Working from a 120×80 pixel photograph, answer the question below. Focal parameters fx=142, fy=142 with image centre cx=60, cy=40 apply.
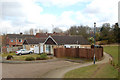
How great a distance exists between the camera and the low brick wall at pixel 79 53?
853 inches

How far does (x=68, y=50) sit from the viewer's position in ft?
85.0

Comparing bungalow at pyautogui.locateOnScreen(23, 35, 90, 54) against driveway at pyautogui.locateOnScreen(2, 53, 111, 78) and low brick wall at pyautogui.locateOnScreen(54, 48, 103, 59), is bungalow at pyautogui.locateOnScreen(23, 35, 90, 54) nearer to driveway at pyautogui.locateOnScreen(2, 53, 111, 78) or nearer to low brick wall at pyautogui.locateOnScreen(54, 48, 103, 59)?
low brick wall at pyautogui.locateOnScreen(54, 48, 103, 59)

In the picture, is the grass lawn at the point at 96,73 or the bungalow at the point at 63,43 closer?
the grass lawn at the point at 96,73

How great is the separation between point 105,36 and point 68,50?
3703cm

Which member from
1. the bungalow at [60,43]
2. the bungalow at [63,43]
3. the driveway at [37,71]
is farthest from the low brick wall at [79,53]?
the driveway at [37,71]

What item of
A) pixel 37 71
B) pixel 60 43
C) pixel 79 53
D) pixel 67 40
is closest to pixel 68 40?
pixel 67 40

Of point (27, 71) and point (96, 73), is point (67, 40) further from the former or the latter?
point (96, 73)

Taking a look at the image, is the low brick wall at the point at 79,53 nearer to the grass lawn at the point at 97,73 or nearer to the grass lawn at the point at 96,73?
the grass lawn at the point at 96,73

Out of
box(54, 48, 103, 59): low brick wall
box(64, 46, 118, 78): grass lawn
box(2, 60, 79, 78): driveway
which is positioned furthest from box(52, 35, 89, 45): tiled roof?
box(64, 46, 118, 78): grass lawn

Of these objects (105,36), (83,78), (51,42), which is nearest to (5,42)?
(51,42)

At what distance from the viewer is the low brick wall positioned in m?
21.7

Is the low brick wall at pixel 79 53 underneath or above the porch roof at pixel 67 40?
underneath

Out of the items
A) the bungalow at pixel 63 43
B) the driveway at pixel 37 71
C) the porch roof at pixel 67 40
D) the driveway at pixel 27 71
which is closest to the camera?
the driveway at pixel 37 71

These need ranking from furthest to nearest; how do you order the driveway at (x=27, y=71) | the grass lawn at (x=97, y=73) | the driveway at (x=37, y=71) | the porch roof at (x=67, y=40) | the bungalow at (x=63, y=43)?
1. the porch roof at (x=67, y=40)
2. the bungalow at (x=63, y=43)
3. the driveway at (x=27, y=71)
4. the driveway at (x=37, y=71)
5. the grass lawn at (x=97, y=73)
